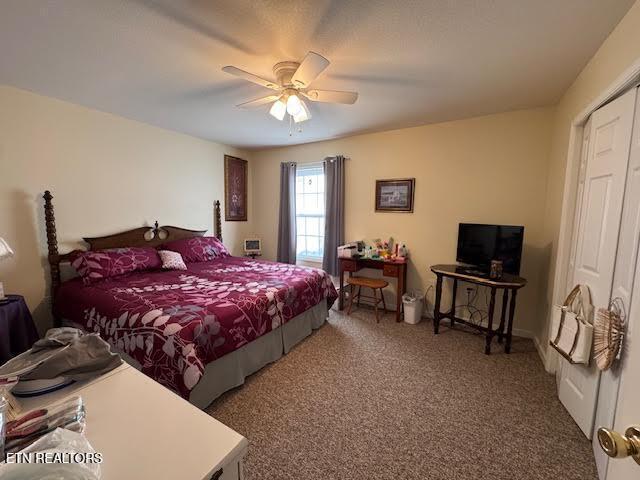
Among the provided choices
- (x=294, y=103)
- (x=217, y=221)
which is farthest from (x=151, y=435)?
(x=217, y=221)

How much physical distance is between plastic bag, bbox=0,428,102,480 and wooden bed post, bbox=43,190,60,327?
2.78m

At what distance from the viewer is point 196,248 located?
11.7 ft

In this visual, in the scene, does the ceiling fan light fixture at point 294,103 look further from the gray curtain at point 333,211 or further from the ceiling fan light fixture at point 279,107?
the gray curtain at point 333,211

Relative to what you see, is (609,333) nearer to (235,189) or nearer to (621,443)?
(621,443)

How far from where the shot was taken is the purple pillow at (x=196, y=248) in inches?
137

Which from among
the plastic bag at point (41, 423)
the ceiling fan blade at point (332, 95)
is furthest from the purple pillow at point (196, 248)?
the plastic bag at point (41, 423)

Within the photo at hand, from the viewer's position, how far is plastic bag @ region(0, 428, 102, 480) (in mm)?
495

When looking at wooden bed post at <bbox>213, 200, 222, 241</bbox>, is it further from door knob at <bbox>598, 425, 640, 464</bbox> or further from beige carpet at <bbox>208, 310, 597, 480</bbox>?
door knob at <bbox>598, 425, 640, 464</bbox>

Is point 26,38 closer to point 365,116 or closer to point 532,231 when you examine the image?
point 365,116

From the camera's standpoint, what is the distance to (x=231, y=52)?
6.02 ft

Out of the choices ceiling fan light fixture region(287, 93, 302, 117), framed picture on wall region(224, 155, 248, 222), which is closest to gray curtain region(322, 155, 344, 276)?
framed picture on wall region(224, 155, 248, 222)

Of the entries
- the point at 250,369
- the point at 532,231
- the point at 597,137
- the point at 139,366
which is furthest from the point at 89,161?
the point at 532,231

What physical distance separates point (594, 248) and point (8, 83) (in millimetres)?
4613

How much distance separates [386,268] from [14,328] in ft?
11.4
